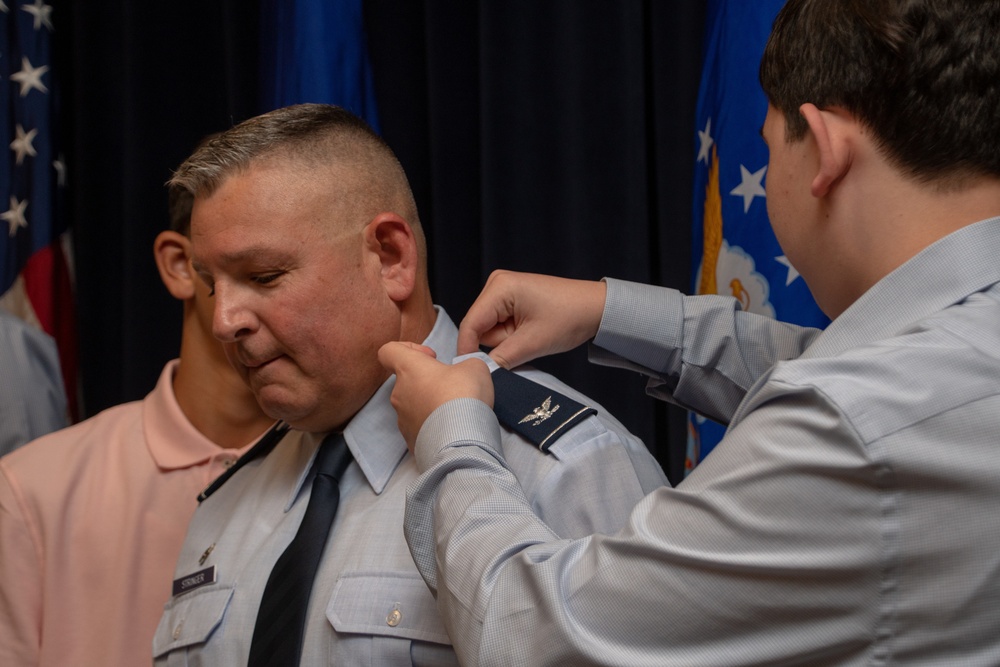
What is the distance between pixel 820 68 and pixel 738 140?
721mm

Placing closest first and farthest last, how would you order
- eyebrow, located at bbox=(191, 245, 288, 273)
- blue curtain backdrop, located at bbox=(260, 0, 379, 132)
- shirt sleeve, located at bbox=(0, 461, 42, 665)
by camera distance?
eyebrow, located at bbox=(191, 245, 288, 273), shirt sleeve, located at bbox=(0, 461, 42, 665), blue curtain backdrop, located at bbox=(260, 0, 379, 132)

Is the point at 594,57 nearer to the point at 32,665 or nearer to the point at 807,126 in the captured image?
the point at 807,126

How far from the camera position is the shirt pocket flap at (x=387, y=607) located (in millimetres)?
1101

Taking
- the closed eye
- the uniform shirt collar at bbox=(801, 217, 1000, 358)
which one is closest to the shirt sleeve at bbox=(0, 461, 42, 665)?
the closed eye

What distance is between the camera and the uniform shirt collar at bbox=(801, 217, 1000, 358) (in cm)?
82

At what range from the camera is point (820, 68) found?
35.9 inches

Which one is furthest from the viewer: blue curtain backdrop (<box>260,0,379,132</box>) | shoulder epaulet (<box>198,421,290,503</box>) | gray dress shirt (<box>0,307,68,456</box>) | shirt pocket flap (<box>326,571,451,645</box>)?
blue curtain backdrop (<box>260,0,379,132</box>)

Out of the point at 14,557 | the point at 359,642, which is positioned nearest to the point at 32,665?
the point at 14,557

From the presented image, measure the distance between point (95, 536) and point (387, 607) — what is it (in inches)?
30.0

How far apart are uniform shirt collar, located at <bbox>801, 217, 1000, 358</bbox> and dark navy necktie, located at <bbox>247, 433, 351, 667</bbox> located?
2.17ft

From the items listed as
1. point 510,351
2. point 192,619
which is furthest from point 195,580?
point 510,351

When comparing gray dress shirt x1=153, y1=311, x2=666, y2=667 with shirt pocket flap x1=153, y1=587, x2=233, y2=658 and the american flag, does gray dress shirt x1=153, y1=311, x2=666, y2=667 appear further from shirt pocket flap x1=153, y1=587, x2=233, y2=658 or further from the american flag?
the american flag

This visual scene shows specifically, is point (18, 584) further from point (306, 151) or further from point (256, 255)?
point (306, 151)

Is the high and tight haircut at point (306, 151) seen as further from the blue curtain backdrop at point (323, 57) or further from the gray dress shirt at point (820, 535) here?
the blue curtain backdrop at point (323, 57)
